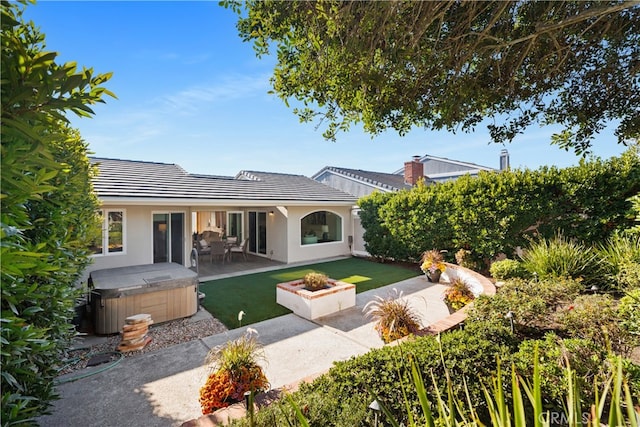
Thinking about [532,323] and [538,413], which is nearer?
[538,413]

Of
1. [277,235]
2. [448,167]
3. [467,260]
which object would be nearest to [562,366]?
[467,260]

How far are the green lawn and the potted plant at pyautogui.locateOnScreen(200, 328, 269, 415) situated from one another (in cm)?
324

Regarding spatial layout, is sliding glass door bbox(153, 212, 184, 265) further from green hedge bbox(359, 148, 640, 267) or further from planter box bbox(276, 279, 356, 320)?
green hedge bbox(359, 148, 640, 267)

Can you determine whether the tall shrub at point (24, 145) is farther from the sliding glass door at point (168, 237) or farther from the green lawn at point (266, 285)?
the sliding glass door at point (168, 237)

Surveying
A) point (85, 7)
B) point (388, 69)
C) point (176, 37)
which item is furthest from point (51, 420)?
point (388, 69)

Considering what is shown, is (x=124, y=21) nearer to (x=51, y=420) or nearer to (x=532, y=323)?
(x=51, y=420)

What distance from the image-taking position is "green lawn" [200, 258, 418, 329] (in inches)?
302

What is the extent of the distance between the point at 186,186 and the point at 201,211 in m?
1.82

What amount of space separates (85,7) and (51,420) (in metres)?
5.07

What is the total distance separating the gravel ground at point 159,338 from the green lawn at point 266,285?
0.45 meters

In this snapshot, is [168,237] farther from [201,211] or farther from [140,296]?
[140,296]

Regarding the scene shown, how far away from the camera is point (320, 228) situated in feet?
52.8

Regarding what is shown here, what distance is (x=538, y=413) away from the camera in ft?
4.54

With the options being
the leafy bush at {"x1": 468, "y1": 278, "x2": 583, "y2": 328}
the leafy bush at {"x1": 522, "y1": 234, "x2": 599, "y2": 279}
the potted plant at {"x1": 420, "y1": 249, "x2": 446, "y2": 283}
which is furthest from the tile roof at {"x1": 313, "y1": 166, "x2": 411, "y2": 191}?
the leafy bush at {"x1": 468, "y1": 278, "x2": 583, "y2": 328}
